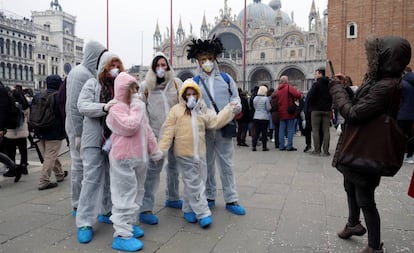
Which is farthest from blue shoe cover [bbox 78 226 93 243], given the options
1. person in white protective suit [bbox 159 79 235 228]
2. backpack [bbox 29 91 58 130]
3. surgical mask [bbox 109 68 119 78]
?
backpack [bbox 29 91 58 130]

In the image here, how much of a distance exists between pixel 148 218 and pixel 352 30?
22.2m

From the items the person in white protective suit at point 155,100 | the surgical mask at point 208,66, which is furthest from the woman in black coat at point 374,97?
the person in white protective suit at point 155,100

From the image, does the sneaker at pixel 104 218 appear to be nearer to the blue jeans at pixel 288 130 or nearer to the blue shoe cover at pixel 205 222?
the blue shoe cover at pixel 205 222

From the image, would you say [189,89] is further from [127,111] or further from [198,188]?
[198,188]

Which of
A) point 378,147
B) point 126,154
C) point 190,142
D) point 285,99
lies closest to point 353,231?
point 378,147

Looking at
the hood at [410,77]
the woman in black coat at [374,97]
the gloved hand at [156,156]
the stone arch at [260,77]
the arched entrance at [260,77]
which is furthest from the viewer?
the arched entrance at [260,77]

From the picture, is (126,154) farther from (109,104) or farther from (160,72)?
(160,72)

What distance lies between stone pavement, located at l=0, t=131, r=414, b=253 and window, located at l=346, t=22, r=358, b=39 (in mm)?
18486

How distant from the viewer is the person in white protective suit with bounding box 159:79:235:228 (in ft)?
12.3

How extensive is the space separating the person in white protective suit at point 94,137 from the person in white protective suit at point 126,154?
20 cm

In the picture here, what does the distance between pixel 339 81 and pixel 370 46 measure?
1.47 ft

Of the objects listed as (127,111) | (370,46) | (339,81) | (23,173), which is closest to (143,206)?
(127,111)

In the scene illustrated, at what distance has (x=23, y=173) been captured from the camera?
657 centimetres

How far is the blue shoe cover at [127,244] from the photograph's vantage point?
314 centimetres
